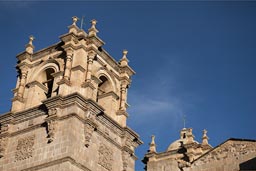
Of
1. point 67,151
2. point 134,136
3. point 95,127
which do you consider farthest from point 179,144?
point 67,151

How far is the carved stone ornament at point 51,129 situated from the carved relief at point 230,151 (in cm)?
736

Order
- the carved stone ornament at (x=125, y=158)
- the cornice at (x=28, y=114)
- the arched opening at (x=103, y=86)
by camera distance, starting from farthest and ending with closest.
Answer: the arched opening at (x=103, y=86)
the carved stone ornament at (x=125, y=158)
the cornice at (x=28, y=114)

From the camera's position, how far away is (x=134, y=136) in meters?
25.7

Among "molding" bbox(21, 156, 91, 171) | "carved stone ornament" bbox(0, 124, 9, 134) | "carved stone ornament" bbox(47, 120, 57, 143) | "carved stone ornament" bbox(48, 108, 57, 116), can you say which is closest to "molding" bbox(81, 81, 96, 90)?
"carved stone ornament" bbox(48, 108, 57, 116)

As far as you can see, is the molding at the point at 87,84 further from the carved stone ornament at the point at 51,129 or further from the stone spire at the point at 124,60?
the stone spire at the point at 124,60

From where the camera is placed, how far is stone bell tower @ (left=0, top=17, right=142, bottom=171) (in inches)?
878

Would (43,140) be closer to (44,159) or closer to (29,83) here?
(44,159)

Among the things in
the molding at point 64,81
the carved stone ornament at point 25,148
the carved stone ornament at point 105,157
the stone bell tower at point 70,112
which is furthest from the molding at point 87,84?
the carved stone ornament at point 25,148

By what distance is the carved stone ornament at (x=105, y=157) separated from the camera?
76.6 ft

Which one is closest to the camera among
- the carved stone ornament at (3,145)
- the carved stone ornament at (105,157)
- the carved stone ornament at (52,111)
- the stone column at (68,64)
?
the carved stone ornament at (52,111)

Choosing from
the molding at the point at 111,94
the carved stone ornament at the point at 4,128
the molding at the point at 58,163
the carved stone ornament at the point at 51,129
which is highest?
the molding at the point at 111,94

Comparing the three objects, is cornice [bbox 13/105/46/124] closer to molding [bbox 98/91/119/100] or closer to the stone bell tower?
the stone bell tower

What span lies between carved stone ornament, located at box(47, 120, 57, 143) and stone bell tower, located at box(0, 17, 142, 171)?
0.13ft

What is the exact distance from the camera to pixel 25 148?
914 inches
